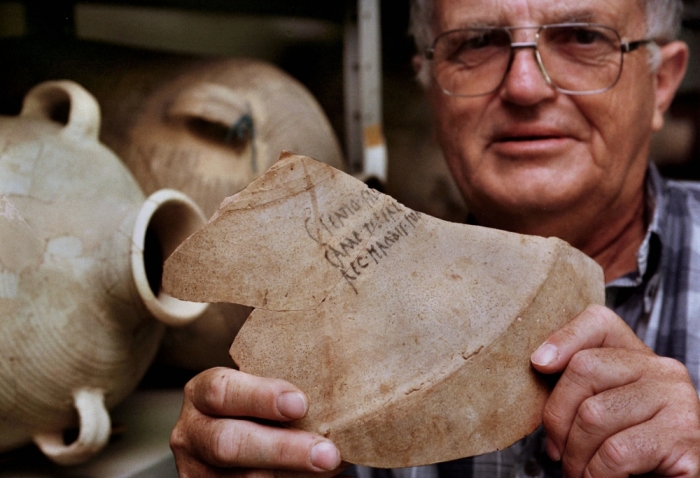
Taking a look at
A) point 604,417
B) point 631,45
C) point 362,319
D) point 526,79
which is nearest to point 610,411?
point 604,417

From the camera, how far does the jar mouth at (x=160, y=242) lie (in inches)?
28.2

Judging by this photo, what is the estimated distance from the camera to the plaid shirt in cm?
81

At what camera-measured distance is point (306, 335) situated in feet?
1.77

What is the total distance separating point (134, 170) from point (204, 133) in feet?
0.35

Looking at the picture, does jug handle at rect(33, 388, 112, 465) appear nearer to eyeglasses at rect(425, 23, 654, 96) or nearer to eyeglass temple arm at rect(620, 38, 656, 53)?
eyeglasses at rect(425, 23, 654, 96)

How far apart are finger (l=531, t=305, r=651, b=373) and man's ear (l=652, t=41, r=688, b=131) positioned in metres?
0.48

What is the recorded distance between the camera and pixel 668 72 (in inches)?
38.1

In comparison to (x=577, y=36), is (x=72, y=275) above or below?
below

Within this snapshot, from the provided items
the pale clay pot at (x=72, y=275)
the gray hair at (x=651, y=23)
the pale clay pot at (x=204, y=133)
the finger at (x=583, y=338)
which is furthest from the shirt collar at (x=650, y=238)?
the pale clay pot at (x=72, y=275)

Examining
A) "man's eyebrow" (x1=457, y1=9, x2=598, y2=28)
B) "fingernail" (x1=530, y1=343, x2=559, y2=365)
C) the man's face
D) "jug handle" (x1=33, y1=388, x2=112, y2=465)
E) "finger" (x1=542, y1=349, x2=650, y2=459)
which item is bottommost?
"jug handle" (x1=33, y1=388, x2=112, y2=465)

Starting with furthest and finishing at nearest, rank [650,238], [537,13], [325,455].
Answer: [650,238]
[537,13]
[325,455]

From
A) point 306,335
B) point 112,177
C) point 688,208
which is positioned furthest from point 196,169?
point 688,208

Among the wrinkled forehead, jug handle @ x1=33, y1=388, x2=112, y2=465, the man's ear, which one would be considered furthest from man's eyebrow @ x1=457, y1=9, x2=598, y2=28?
jug handle @ x1=33, y1=388, x2=112, y2=465

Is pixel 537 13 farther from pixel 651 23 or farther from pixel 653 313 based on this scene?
pixel 653 313
